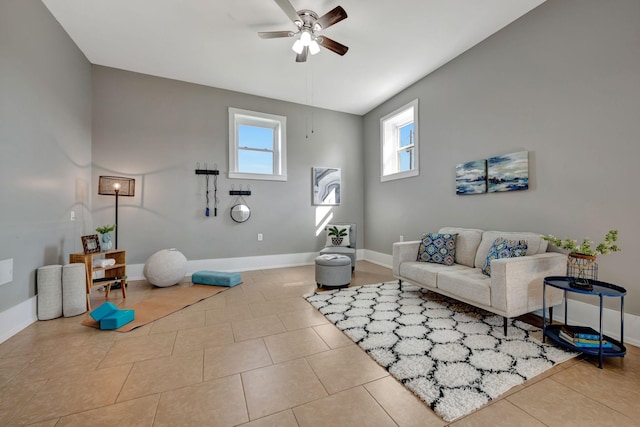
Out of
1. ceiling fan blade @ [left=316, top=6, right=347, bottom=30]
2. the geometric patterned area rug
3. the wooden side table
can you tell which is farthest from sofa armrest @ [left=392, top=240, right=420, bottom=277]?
the wooden side table

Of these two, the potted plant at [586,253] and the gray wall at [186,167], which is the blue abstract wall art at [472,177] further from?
the gray wall at [186,167]

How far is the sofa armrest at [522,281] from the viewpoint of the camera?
2.10 metres

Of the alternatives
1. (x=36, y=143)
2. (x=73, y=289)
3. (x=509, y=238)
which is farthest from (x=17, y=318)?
(x=509, y=238)

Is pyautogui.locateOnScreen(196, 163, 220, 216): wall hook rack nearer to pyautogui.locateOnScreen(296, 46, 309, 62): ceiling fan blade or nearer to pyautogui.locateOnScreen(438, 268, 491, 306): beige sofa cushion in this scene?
pyautogui.locateOnScreen(296, 46, 309, 62): ceiling fan blade

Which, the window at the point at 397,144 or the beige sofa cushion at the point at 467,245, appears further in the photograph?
the window at the point at 397,144

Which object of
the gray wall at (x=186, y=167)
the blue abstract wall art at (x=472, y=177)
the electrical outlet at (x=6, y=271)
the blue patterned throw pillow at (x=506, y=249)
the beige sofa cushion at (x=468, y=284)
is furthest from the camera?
the gray wall at (x=186, y=167)

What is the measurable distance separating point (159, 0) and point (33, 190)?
2264 millimetres

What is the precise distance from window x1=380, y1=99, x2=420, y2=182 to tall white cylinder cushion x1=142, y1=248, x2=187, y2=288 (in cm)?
386

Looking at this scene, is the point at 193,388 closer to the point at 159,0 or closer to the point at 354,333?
the point at 354,333

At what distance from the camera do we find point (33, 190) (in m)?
2.48

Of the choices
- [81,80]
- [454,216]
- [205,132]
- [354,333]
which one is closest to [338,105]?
[205,132]

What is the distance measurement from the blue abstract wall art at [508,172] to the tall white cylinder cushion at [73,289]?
4.65 metres

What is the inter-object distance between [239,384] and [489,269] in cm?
241

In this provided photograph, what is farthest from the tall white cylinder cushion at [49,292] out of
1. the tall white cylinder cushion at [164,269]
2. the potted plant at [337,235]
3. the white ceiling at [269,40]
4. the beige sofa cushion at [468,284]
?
the beige sofa cushion at [468,284]
